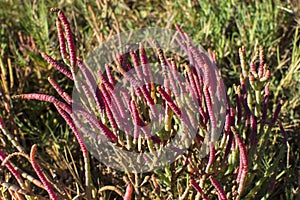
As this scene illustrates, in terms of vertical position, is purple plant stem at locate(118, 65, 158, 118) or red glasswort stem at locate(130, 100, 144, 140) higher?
purple plant stem at locate(118, 65, 158, 118)

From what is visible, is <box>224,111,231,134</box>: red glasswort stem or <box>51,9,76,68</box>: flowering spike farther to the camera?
<box>224,111,231,134</box>: red glasswort stem

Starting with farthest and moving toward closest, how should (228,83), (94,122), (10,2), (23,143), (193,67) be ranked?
(10,2)
(228,83)
(23,143)
(193,67)
(94,122)

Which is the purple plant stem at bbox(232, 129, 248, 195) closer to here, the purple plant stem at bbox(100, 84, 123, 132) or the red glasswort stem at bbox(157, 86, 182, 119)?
the red glasswort stem at bbox(157, 86, 182, 119)

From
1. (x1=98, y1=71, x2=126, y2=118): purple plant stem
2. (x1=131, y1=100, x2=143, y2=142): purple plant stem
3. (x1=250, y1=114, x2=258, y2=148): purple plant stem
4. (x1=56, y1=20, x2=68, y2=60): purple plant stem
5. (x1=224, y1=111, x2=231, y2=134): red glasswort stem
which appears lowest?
(x1=250, y1=114, x2=258, y2=148): purple plant stem

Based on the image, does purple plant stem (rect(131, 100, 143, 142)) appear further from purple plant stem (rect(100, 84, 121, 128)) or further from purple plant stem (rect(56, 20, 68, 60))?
purple plant stem (rect(56, 20, 68, 60))

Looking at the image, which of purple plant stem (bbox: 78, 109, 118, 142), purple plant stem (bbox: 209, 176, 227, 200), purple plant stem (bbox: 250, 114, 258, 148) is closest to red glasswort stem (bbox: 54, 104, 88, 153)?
purple plant stem (bbox: 78, 109, 118, 142)

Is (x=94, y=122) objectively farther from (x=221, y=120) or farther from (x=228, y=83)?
(x=228, y=83)

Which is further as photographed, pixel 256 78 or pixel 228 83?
pixel 228 83

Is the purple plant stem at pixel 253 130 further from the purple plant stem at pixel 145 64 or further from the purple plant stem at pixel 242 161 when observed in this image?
the purple plant stem at pixel 145 64

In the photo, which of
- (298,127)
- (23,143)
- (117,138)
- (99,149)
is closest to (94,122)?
(117,138)

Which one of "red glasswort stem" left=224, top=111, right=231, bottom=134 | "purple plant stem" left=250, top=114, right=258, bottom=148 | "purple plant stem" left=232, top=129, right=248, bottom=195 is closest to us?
"purple plant stem" left=232, top=129, right=248, bottom=195

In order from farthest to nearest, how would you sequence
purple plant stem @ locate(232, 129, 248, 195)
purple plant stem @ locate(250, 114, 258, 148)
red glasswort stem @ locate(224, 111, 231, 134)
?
purple plant stem @ locate(250, 114, 258, 148) → red glasswort stem @ locate(224, 111, 231, 134) → purple plant stem @ locate(232, 129, 248, 195)
